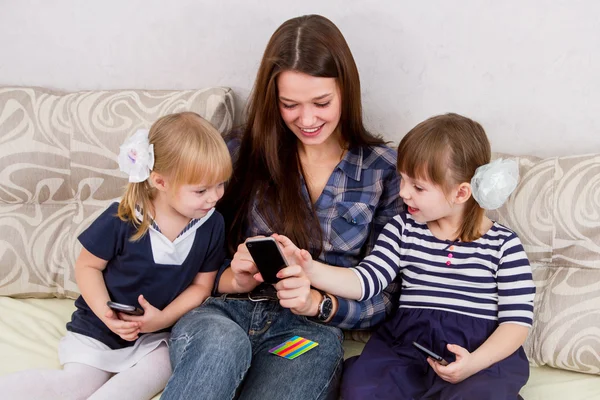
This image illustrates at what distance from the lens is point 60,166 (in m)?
1.90

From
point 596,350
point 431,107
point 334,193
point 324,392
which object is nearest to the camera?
point 324,392

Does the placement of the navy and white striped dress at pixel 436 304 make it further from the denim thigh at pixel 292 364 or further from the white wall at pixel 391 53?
the white wall at pixel 391 53

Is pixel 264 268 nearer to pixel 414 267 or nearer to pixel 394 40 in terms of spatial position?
pixel 414 267

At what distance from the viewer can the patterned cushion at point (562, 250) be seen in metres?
1.59

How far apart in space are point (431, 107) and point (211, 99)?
61 centimetres

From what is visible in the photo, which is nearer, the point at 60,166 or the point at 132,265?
the point at 132,265

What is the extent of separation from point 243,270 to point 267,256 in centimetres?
13

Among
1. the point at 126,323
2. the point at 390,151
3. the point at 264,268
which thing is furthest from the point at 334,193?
the point at 126,323

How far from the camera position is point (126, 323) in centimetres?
153

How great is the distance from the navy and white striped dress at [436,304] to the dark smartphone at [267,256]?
23 cm

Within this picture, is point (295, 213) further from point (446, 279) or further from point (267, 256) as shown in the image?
point (446, 279)

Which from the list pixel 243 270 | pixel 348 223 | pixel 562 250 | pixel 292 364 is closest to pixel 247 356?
pixel 292 364

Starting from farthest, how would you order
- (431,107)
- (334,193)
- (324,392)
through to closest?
(431,107)
(334,193)
(324,392)

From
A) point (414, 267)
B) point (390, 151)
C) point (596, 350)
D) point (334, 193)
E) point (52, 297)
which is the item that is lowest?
point (52, 297)
